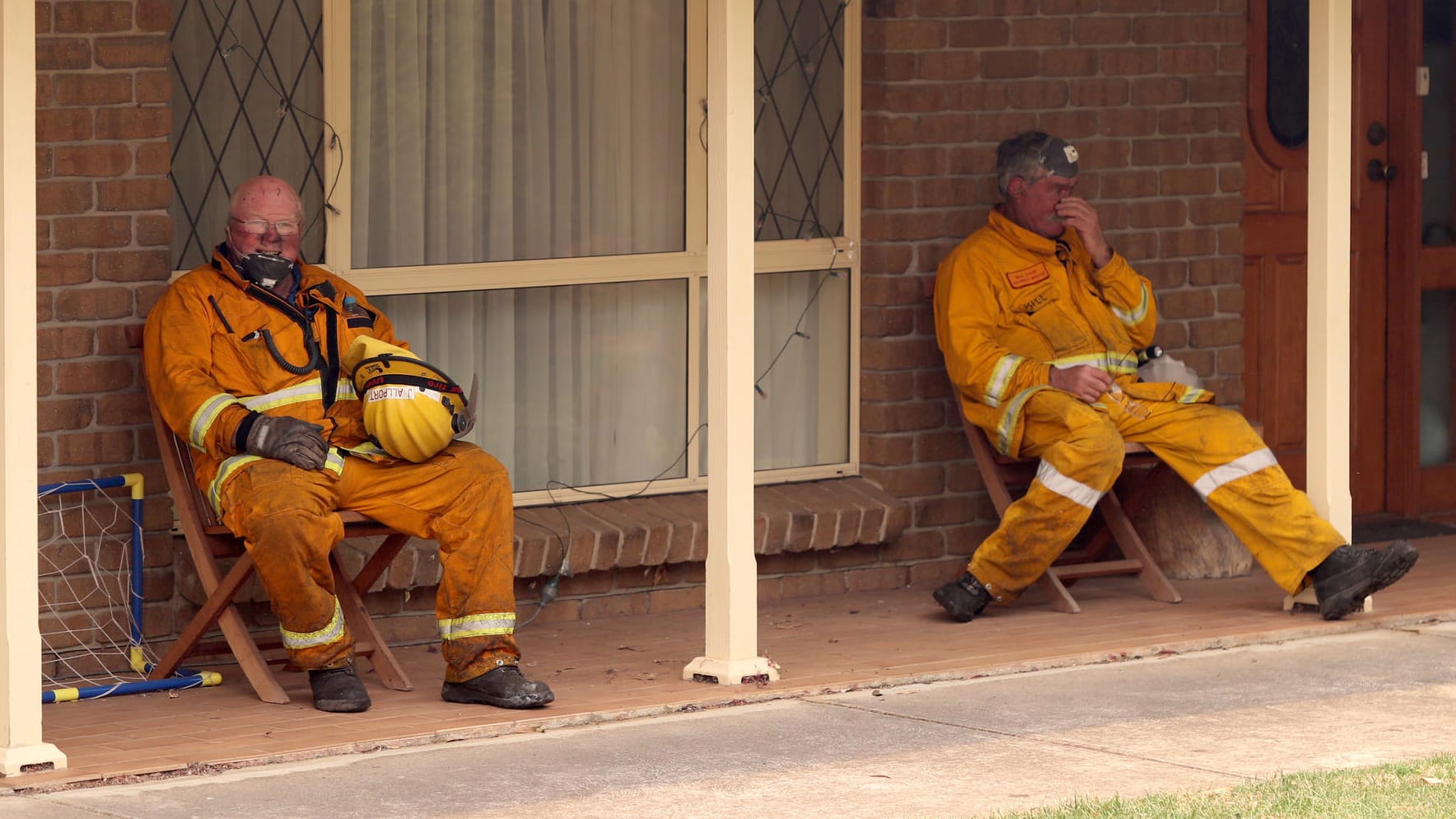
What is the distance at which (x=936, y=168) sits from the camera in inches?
319

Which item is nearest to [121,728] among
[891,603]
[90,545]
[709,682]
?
[90,545]

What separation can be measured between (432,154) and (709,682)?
185cm

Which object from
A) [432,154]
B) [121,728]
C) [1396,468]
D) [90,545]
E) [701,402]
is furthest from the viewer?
[1396,468]

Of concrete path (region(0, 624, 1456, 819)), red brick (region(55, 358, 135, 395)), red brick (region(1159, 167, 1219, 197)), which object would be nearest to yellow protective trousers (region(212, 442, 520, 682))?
concrete path (region(0, 624, 1456, 819))

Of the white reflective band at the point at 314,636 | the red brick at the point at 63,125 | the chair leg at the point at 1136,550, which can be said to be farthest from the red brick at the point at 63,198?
the chair leg at the point at 1136,550

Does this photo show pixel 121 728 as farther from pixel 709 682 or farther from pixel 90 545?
pixel 709 682

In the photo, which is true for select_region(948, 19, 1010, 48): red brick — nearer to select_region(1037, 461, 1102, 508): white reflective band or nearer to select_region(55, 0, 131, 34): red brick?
select_region(1037, 461, 1102, 508): white reflective band

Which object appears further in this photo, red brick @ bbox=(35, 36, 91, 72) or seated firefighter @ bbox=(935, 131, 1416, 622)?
seated firefighter @ bbox=(935, 131, 1416, 622)

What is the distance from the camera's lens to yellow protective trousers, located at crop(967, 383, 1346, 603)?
745cm

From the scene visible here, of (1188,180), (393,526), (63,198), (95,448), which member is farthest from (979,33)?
(95,448)

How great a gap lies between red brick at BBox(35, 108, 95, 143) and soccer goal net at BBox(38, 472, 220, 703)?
0.91 meters

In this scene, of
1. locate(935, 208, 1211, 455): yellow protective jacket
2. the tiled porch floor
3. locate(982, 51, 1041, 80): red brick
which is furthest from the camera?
locate(982, 51, 1041, 80): red brick

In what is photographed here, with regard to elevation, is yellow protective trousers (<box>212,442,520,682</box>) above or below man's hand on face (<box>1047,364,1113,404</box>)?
below

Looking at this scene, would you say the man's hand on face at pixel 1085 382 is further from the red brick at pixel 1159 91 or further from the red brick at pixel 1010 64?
the red brick at pixel 1159 91
